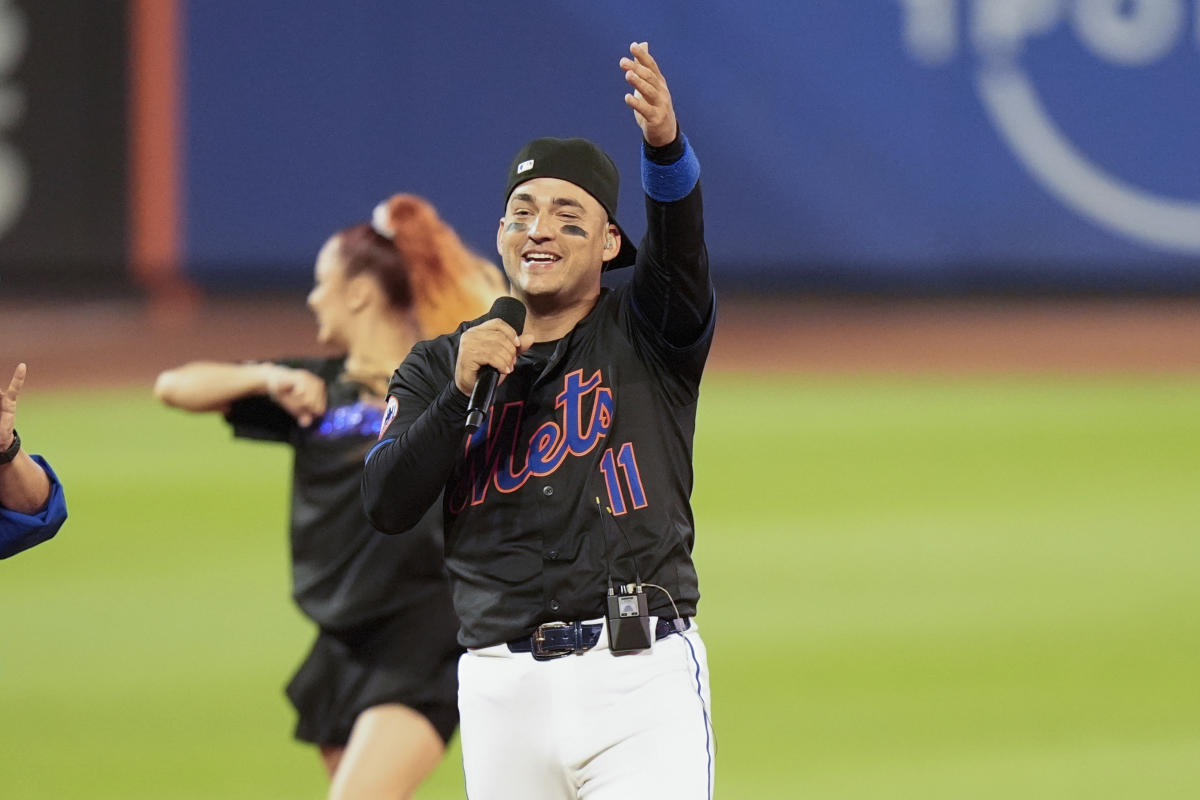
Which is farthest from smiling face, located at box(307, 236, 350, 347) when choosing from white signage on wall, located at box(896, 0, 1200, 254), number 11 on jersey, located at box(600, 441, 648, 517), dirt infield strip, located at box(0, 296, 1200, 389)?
white signage on wall, located at box(896, 0, 1200, 254)

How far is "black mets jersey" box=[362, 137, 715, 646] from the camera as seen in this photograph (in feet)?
10.8

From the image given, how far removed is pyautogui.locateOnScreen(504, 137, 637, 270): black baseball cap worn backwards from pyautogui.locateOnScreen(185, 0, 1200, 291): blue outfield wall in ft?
30.7

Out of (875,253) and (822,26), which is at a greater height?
(822,26)

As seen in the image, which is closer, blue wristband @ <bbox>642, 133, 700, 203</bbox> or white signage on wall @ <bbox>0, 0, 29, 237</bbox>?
blue wristband @ <bbox>642, 133, 700, 203</bbox>

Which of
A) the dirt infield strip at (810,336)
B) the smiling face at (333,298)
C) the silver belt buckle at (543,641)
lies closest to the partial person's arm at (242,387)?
the smiling face at (333,298)

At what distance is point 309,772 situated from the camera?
5.95 meters

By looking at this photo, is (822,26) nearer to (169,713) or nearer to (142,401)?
(142,401)

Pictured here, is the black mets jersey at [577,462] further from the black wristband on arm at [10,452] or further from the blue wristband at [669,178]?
the black wristband on arm at [10,452]

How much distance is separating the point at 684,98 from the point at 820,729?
7.43 metres

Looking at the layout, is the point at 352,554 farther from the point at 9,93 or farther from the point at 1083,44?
the point at 1083,44

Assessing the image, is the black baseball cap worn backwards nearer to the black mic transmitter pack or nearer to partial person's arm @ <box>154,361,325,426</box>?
the black mic transmitter pack

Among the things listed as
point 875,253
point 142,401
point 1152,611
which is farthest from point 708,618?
point 875,253

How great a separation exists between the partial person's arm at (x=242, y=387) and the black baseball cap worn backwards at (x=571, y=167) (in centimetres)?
127

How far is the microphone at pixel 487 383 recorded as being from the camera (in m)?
3.20
